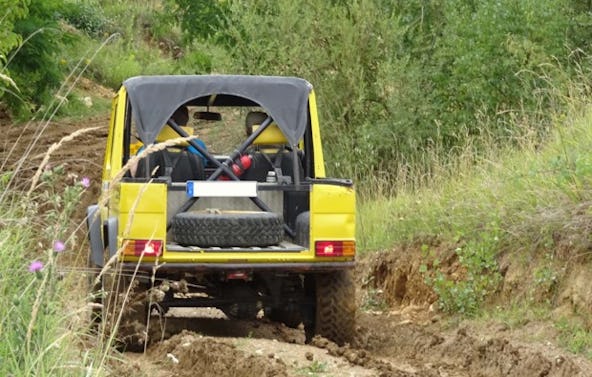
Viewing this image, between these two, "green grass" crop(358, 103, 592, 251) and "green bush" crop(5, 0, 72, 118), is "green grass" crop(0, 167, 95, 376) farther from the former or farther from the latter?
"green bush" crop(5, 0, 72, 118)

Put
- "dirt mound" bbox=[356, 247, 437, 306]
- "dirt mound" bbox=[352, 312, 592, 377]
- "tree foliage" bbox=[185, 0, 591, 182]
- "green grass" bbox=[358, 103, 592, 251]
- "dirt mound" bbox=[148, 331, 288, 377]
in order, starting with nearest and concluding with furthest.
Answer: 1. "dirt mound" bbox=[148, 331, 288, 377]
2. "dirt mound" bbox=[352, 312, 592, 377]
3. "green grass" bbox=[358, 103, 592, 251]
4. "dirt mound" bbox=[356, 247, 437, 306]
5. "tree foliage" bbox=[185, 0, 591, 182]

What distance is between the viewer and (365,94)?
62.5 feet

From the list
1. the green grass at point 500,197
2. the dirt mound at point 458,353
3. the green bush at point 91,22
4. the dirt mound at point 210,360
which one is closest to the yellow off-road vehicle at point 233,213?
the dirt mound at point 210,360

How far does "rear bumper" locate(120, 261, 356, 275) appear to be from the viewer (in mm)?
9727

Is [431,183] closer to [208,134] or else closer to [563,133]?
[563,133]

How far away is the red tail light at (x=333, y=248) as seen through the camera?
9930 mm

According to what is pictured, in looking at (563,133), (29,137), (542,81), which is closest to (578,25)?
(542,81)

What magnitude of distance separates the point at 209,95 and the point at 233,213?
1.27 m

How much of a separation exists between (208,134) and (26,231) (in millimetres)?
17582

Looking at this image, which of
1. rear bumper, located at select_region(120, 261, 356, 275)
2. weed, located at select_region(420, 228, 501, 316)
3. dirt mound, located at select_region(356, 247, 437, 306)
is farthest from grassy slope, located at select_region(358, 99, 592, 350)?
rear bumper, located at select_region(120, 261, 356, 275)

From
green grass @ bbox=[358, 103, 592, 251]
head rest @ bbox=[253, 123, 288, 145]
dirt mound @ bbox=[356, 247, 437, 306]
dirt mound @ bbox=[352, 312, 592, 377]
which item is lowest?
dirt mound @ bbox=[352, 312, 592, 377]

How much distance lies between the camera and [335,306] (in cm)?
1041

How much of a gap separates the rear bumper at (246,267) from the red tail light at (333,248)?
0.07m

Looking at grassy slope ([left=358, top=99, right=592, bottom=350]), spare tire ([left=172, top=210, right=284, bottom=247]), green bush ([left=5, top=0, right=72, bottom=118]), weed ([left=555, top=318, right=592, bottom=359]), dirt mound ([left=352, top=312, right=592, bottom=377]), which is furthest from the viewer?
green bush ([left=5, top=0, right=72, bottom=118])
